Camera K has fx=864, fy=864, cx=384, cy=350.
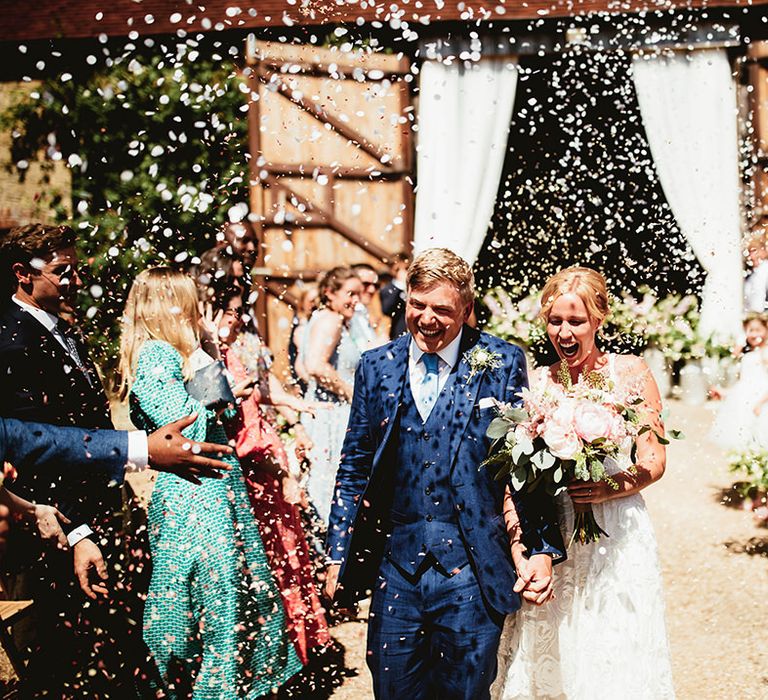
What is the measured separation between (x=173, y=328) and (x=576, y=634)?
187 cm

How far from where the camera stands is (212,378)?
131 inches

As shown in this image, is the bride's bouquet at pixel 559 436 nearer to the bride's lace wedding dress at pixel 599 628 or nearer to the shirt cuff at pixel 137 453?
the bride's lace wedding dress at pixel 599 628

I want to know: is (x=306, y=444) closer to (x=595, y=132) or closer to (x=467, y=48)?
(x=467, y=48)

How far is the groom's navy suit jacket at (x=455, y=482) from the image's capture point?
265 cm

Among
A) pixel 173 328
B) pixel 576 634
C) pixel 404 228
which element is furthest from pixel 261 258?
pixel 576 634

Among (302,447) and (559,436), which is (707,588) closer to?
(302,447)

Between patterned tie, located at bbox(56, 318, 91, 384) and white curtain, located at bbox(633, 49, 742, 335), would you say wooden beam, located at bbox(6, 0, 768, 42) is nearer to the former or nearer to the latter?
white curtain, located at bbox(633, 49, 742, 335)

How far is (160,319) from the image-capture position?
340 cm

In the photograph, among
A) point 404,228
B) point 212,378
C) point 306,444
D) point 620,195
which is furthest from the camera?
point 620,195

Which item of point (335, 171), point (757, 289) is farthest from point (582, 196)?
point (335, 171)

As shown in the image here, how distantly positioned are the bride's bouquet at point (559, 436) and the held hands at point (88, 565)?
1374mm

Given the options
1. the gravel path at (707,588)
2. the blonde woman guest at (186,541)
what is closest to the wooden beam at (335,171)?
the gravel path at (707,588)

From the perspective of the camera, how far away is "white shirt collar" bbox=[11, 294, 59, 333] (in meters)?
3.02

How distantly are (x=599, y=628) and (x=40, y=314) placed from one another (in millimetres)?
2193
